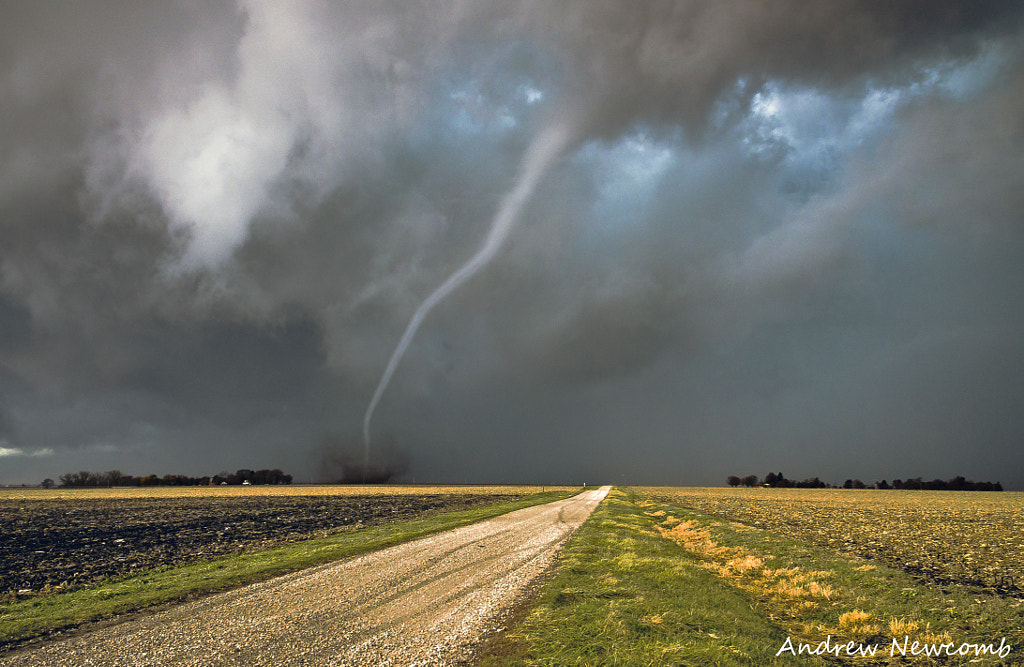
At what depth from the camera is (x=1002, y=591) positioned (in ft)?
51.1

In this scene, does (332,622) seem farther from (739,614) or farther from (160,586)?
(739,614)

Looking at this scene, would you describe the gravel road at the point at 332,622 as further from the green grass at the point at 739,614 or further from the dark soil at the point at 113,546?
the dark soil at the point at 113,546

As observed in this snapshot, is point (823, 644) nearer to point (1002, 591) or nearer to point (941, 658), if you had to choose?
point (941, 658)

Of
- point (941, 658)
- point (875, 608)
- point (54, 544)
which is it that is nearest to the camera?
point (941, 658)

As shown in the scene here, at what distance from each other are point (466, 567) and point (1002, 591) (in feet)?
61.0

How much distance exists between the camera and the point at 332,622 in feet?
40.3

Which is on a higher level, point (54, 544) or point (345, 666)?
point (345, 666)

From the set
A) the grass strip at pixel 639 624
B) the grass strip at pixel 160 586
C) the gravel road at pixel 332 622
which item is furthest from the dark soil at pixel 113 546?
the grass strip at pixel 639 624

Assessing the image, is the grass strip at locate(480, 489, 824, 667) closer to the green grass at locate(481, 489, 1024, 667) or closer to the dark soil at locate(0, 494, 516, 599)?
the green grass at locate(481, 489, 1024, 667)

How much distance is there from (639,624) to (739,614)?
3239mm

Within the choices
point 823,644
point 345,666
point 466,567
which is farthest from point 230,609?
point 823,644

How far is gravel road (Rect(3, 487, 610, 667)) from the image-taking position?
399 inches

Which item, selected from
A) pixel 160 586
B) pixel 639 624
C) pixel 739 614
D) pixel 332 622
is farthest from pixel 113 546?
pixel 739 614

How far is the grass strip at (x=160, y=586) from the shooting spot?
44.3 feet
